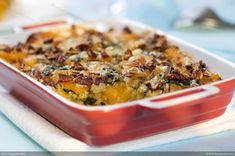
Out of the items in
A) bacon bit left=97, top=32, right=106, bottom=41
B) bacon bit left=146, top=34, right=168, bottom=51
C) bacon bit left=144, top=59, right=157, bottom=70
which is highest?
bacon bit left=146, top=34, right=168, bottom=51

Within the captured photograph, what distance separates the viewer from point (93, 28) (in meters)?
1.60

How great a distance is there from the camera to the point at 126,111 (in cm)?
95

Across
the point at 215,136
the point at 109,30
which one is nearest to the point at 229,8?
the point at 109,30

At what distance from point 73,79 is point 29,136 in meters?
0.13

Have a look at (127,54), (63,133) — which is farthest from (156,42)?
(63,133)

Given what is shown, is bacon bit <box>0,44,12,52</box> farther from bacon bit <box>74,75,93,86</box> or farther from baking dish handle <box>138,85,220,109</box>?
baking dish handle <box>138,85,220,109</box>

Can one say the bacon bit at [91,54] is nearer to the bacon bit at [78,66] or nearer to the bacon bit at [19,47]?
the bacon bit at [78,66]

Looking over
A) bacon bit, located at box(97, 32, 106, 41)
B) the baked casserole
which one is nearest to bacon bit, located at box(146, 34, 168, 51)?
the baked casserole

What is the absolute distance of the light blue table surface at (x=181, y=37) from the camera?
1.07m

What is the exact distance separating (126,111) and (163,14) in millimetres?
1139

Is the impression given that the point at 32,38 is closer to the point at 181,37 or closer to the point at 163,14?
the point at 181,37

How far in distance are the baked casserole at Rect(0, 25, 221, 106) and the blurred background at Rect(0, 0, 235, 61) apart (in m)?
0.34

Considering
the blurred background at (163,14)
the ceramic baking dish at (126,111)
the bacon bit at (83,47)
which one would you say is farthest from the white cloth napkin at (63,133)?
the blurred background at (163,14)

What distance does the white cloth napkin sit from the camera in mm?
1002
